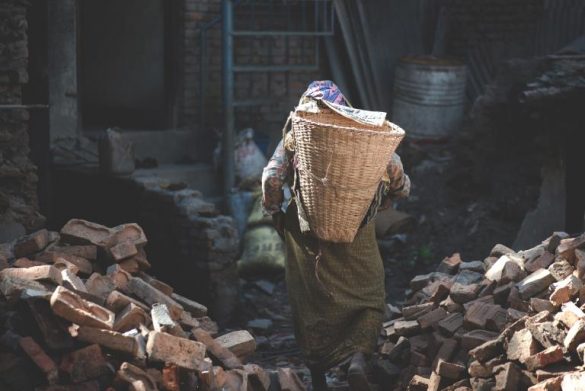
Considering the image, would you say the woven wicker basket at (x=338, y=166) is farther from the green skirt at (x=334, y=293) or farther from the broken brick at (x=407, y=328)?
the broken brick at (x=407, y=328)

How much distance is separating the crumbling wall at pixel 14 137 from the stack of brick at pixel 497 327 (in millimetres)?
2715

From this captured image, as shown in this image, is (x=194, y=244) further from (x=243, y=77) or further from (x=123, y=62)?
(x=123, y=62)

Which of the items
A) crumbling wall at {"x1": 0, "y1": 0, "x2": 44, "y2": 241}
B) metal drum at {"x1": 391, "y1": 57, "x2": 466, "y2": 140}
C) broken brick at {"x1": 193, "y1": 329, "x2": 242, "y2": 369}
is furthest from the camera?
metal drum at {"x1": 391, "y1": 57, "x2": 466, "y2": 140}

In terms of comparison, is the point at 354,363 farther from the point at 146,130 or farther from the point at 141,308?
the point at 146,130

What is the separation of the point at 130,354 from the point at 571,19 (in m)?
6.93

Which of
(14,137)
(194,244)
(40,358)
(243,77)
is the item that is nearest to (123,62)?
(243,77)

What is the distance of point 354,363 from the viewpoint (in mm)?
6098

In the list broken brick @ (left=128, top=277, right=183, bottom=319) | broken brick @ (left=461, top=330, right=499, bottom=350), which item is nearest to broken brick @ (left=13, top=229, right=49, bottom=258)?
broken brick @ (left=128, top=277, right=183, bottom=319)

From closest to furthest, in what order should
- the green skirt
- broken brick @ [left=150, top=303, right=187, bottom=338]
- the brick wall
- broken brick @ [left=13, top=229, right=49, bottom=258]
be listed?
1. broken brick @ [left=150, top=303, right=187, bottom=338]
2. broken brick @ [left=13, top=229, right=49, bottom=258]
3. the green skirt
4. the brick wall

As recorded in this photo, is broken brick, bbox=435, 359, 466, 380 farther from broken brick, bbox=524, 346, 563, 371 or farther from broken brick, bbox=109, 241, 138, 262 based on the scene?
broken brick, bbox=109, 241, 138, 262

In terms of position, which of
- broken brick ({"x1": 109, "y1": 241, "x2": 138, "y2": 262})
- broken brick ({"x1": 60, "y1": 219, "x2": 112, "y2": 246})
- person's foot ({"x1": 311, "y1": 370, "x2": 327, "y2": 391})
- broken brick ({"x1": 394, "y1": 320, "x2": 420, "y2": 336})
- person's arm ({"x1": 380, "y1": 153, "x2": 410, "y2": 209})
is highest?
person's arm ({"x1": 380, "y1": 153, "x2": 410, "y2": 209})

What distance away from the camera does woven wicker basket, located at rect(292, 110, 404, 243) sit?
5441mm

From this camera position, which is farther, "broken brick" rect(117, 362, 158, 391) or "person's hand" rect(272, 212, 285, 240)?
"person's hand" rect(272, 212, 285, 240)

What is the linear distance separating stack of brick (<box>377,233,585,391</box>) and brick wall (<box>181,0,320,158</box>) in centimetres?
438
